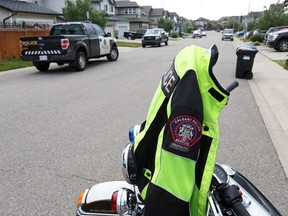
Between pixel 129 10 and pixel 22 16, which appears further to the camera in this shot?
pixel 129 10

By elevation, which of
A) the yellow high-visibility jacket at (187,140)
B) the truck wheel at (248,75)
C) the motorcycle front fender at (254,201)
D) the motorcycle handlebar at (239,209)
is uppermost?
the yellow high-visibility jacket at (187,140)

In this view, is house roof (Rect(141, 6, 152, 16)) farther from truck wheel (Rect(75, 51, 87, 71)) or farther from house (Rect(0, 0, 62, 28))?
truck wheel (Rect(75, 51, 87, 71))

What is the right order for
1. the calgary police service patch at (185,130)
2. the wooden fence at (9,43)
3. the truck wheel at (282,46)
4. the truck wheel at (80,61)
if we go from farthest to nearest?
the truck wheel at (282,46), the wooden fence at (9,43), the truck wheel at (80,61), the calgary police service patch at (185,130)

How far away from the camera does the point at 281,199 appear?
283cm

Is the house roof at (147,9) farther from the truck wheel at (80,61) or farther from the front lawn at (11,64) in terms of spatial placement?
the truck wheel at (80,61)

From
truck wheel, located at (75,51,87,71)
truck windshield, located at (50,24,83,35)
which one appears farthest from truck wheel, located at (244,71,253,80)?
truck windshield, located at (50,24,83,35)

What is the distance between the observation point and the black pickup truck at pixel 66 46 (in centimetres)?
1057

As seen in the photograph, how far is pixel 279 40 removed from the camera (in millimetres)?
18922

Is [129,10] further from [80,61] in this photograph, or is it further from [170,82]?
[170,82]

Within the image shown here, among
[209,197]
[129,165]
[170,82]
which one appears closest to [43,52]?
[129,165]

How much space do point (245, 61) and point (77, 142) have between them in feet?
23.7

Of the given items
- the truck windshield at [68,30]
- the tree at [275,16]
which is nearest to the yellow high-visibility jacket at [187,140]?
the truck windshield at [68,30]

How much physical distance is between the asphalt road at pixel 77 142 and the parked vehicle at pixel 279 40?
1250 cm

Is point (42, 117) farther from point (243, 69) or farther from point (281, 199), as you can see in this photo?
point (243, 69)
